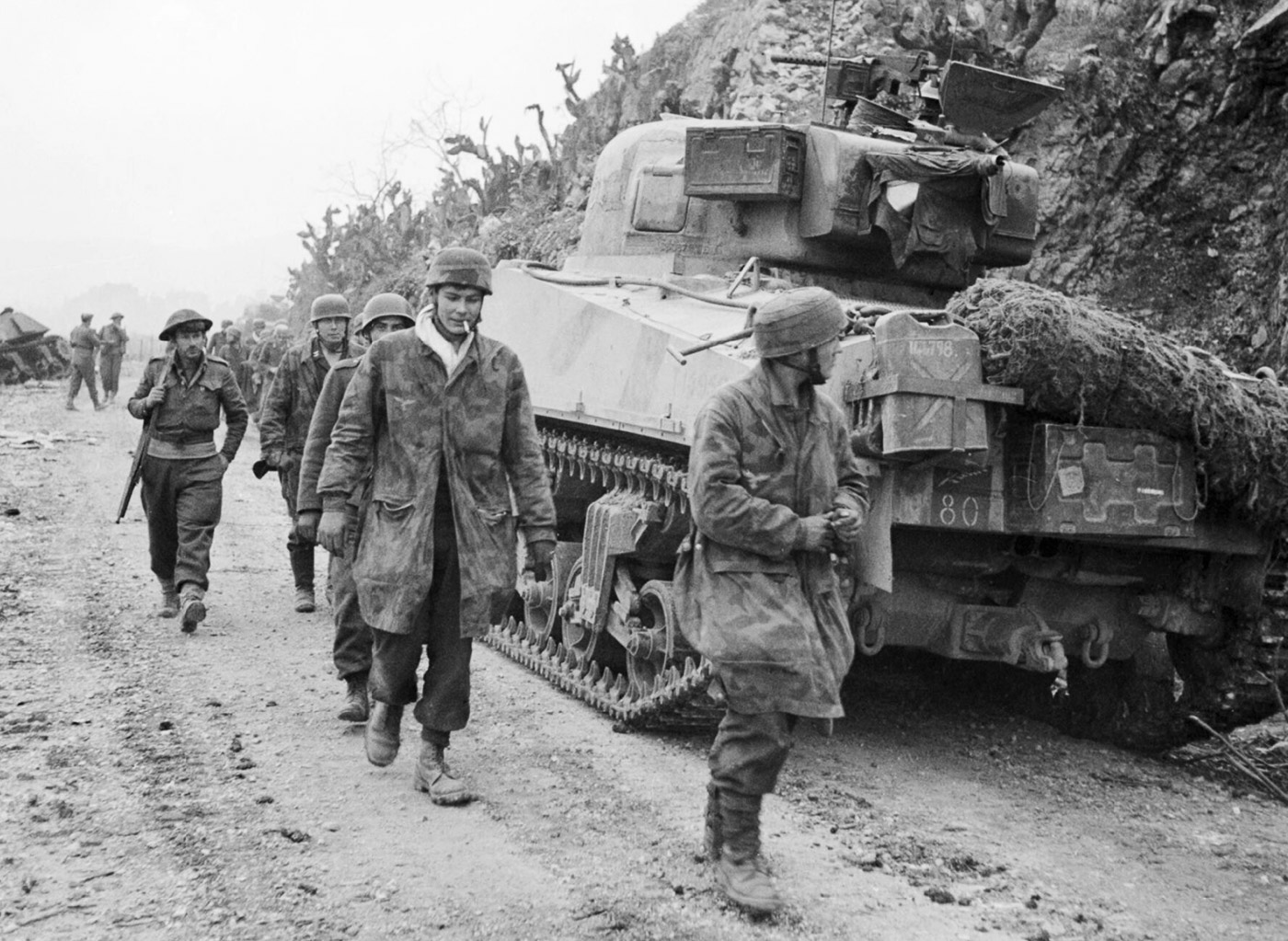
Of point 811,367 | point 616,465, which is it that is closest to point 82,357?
point 616,465

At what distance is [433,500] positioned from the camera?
526cm

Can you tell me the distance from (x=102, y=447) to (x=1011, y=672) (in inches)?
546

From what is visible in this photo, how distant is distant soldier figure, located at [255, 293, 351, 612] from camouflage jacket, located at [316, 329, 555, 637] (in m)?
3.23

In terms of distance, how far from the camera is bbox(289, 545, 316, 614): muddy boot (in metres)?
9.13

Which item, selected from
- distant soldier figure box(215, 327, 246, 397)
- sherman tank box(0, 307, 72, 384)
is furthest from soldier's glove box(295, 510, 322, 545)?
sherman tank box(0, 307, 72, 384)

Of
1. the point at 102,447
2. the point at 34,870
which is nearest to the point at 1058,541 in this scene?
the point at 34,870

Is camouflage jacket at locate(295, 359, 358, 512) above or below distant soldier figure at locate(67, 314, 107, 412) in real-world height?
below

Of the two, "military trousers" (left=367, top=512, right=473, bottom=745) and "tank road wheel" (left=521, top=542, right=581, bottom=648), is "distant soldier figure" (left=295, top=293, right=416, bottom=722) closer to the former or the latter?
"military trousers" (left=367, top=512, right=473, bottom=745)

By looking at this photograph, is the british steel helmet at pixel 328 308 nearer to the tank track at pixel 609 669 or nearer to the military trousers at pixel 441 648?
the tank track at pixel 609 669

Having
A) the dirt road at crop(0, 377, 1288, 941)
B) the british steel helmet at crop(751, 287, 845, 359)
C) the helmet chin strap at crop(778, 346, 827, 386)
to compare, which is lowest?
the dirt road at crop(0, 377, 1288, 941)

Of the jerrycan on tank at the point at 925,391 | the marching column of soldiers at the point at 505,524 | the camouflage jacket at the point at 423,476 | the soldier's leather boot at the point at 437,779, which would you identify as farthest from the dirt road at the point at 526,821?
the jerrycan on tank at the point at 925,391

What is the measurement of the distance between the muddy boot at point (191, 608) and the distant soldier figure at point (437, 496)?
3.05m

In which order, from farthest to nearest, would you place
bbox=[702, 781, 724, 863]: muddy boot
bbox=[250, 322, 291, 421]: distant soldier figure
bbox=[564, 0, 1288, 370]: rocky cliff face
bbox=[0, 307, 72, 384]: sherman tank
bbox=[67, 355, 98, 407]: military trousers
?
bbox=[0, 307, 72, 384]: sherman tank < bbox=[67, 355, 98, 407]: military trousers < bbox=[250, 322, 291, 421]: distant soldier figure < bbox=[564, 0, 1288, 370]: rocky cliff face < bbox=[702, 781, 724, 863]: muddy boot

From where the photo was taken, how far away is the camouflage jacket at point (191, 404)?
8.48 meters
